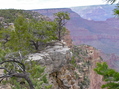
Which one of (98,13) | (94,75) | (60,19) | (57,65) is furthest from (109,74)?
(98,13)

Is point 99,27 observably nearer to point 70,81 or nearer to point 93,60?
point 93,60

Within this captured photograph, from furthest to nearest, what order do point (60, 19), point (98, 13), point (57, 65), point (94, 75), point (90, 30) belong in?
point (98, 13)
point (90, 30)
point (94, 75)
point (60, 19)
point (57, 65)

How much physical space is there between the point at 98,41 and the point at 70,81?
78.8 metres

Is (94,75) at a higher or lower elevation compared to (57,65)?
lower

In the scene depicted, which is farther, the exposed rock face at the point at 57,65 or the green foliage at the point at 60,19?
the green foliage at the point at 60,19

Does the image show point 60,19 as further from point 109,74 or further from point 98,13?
point 98,13

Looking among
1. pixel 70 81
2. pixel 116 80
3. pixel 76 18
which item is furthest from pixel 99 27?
pixel 116 80

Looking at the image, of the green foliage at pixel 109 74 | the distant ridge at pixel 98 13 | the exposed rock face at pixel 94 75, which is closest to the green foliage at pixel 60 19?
the green foliage at pixel 109 74

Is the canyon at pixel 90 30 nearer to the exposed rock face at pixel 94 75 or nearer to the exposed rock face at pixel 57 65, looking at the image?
the exposed rock face at pixel 94 75

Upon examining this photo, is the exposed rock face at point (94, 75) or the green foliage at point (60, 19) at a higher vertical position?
the green foliage at point (60, 19)

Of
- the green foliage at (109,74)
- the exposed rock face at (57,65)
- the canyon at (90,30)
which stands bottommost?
the canyon at (90,30)

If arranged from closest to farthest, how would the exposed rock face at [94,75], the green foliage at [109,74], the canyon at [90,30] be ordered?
the green foliage at [109,74] < the exposed rock face at [94,75] < the canyon at [90,30]

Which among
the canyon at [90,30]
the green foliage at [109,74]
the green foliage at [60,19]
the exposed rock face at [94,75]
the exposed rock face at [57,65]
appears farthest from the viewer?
the canyon at [90,30]

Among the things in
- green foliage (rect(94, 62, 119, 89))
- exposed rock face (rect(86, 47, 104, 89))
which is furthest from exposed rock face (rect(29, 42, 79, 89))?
exposed rock face (rect(86, 47, 104, 89))
